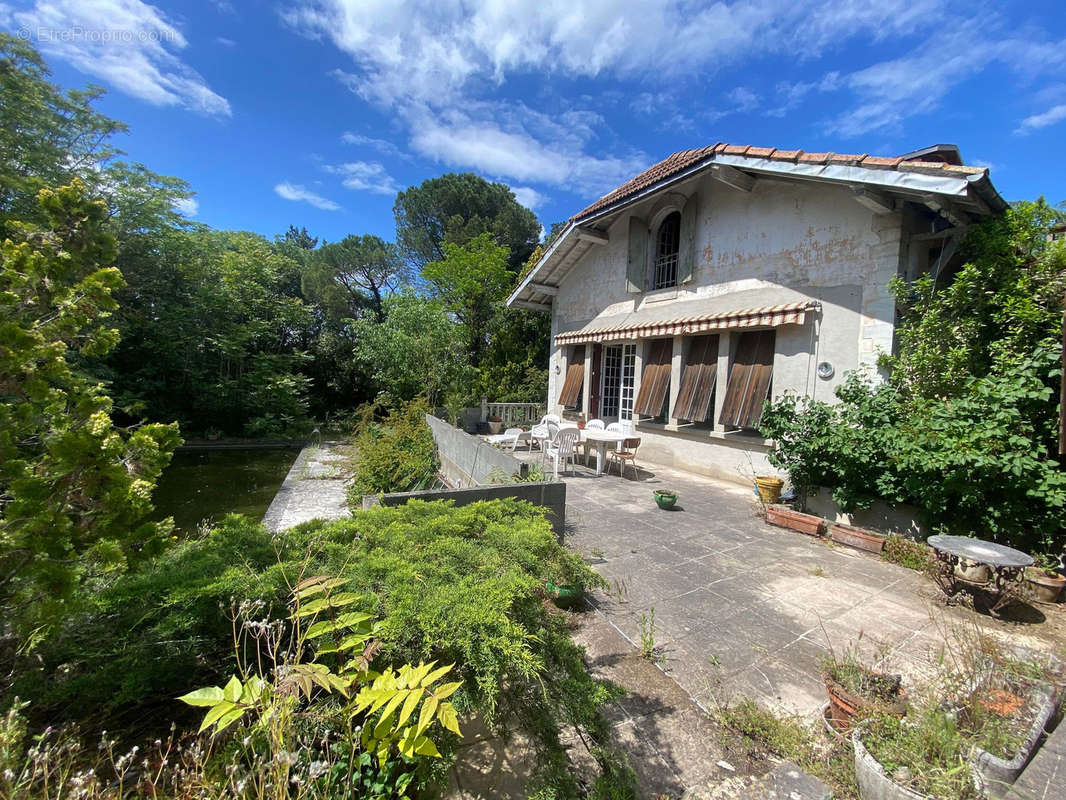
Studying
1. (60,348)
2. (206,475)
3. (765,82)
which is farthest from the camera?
(206,475)

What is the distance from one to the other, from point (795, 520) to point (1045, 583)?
248cm

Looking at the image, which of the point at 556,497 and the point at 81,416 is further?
the point at 556,497

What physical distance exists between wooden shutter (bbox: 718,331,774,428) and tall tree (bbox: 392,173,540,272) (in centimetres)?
1872

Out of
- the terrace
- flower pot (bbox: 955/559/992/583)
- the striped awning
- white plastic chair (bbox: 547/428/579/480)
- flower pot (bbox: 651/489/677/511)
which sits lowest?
the terrace

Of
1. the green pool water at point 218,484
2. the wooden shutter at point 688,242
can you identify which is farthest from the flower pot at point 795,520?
the green pool water at point 218,484

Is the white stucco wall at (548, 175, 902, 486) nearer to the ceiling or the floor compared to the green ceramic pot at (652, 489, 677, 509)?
nearer to the ceiling

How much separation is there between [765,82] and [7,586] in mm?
13747

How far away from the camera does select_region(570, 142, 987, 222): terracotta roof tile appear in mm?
5750

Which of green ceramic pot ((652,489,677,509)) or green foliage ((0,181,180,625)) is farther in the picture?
green ceramic pot ((652,489,677,509))

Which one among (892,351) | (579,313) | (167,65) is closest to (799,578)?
(892,351)

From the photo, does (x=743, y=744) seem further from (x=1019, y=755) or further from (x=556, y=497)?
(x=556, y=497)

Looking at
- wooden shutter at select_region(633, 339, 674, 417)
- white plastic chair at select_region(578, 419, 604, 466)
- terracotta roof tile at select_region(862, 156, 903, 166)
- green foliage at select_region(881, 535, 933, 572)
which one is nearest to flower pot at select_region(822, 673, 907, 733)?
green foliage at select_region(881, 535, 933, 572)

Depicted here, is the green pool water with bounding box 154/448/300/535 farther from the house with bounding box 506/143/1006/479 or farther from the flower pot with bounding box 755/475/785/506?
the flower pot with bounding box 755/475/785/506

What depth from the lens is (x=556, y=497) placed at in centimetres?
503
